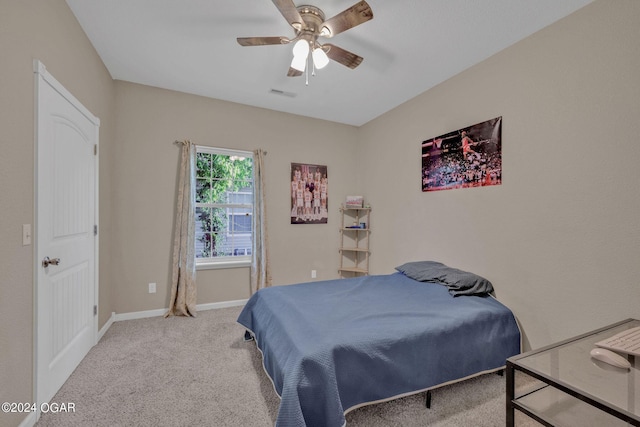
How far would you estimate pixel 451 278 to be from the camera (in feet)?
8.12

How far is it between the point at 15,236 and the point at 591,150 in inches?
140

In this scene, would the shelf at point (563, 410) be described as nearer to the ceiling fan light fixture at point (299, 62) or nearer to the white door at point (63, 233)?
the ceiling fan light fixture at point (299, 62)

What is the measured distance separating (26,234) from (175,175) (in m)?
1.93

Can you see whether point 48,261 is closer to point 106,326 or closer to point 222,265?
point 106,326

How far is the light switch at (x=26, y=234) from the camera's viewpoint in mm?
1492

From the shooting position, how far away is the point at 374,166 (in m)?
4.12

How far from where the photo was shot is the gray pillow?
7.72ft

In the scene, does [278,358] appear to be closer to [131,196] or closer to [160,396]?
[160,396]

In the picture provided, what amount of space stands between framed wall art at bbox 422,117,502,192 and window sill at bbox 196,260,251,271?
101 inches

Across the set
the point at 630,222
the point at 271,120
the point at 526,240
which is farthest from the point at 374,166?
the point at 630,222

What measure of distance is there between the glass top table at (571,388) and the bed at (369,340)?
559 millimetres

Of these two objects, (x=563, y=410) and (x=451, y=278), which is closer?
(x=563, y=410)

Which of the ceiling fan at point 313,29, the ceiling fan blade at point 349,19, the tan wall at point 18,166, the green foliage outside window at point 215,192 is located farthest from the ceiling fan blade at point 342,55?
the green foliage outside window at point 215,192

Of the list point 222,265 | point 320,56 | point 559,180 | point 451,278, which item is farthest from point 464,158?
point 222,265
